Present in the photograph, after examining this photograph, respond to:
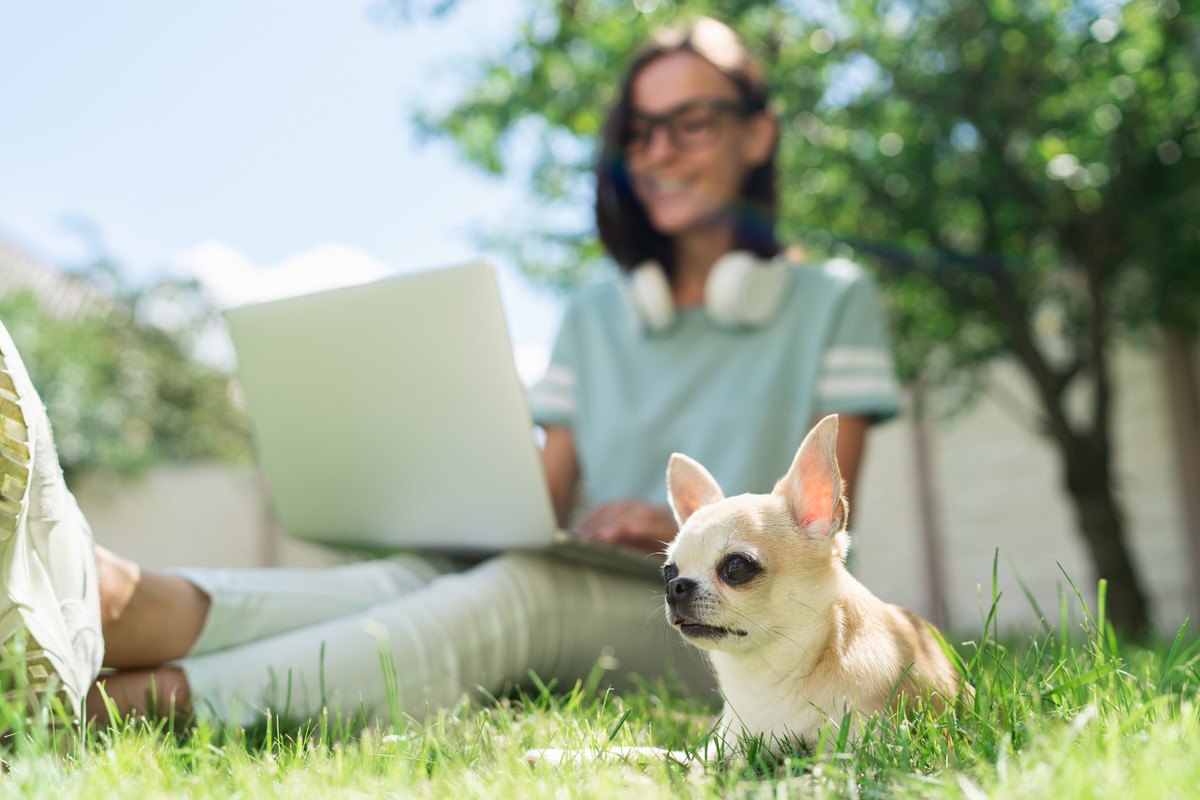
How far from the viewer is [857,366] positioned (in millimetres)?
2334

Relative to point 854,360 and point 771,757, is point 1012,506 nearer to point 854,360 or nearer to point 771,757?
point 854,360

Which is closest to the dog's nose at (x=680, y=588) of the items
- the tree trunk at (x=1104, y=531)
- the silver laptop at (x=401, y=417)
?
the silver laptop at (x=401, y=417)

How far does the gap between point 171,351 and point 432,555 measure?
1216cm

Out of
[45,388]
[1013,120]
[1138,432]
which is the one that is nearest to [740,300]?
[1013,120]

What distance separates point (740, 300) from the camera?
242 centimetres

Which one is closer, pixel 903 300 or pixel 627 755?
pixel 627 755

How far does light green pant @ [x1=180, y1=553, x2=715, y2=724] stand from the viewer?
5.18ft

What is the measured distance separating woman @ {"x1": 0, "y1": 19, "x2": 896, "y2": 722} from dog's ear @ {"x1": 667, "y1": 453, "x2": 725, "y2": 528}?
1.51 feet

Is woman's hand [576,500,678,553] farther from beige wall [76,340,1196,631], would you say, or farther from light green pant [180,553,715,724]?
beige wall [76,340,1196,631]

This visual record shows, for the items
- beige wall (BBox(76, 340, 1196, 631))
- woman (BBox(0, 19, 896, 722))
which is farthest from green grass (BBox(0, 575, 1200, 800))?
beige wall (BBox(76, 340, 1196, 631))

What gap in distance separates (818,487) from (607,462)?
1.49 meters

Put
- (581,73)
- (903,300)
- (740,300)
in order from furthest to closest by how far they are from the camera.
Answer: (903,300)
(581,73)
(740,300)

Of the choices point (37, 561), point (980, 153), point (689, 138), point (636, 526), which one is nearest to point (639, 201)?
point (689, 138)

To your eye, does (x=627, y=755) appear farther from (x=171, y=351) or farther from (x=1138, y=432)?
(x=171, y=351)
